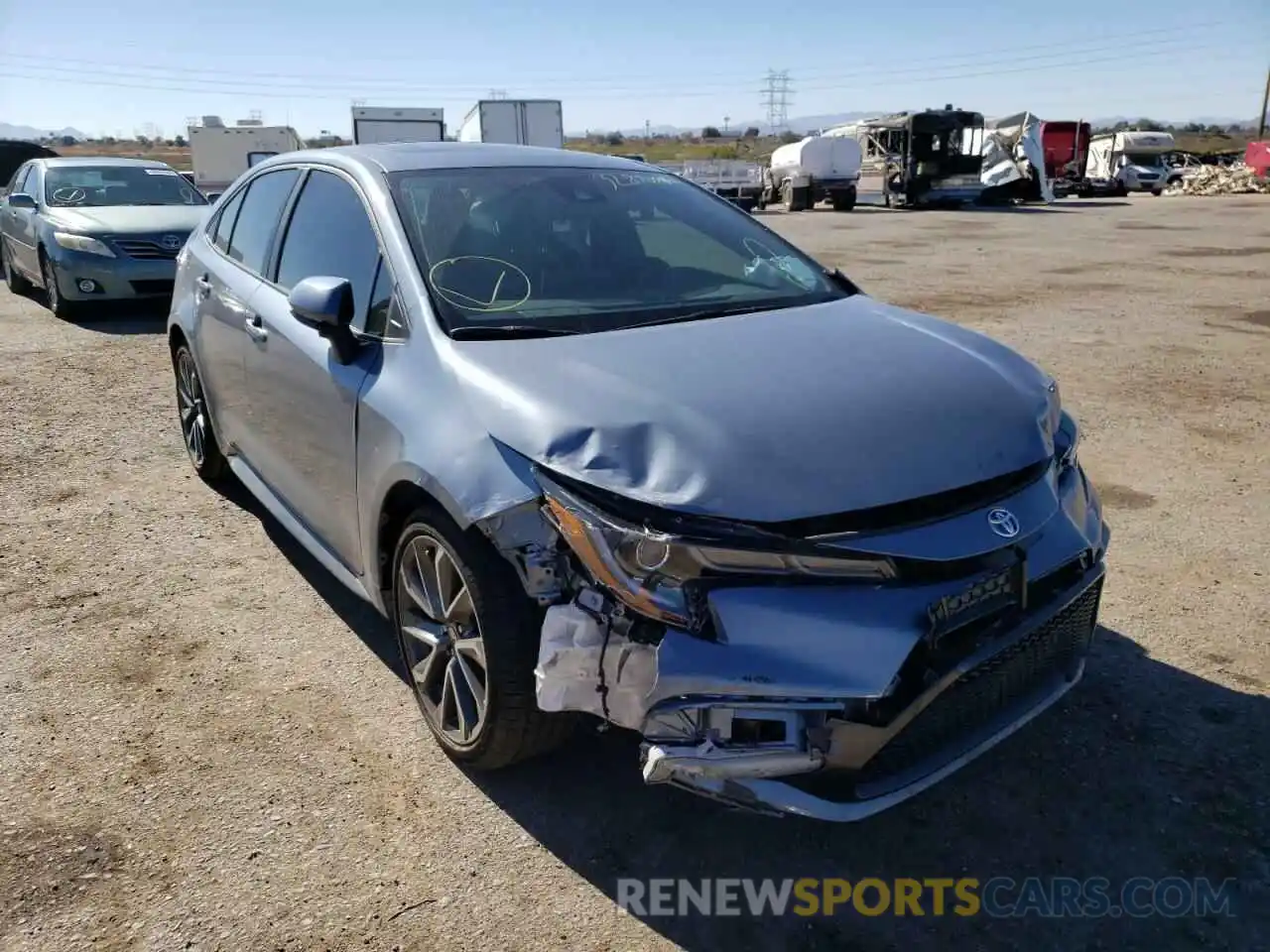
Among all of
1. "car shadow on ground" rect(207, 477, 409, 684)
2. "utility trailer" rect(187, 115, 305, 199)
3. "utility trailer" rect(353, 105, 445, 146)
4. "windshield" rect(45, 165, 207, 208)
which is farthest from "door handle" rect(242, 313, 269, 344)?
"utility trailer" rect(187, 115, 305, 199)

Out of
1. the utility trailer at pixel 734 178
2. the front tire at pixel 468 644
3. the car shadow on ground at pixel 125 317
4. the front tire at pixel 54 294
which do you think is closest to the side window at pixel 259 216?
the front tire at pixel 468 644

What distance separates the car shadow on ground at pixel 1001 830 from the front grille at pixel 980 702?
0.37 metres

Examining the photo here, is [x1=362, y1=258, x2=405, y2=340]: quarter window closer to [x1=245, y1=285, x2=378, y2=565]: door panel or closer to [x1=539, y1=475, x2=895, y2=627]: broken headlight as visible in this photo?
[x1=245, y1=285, x2=378, y2=565]: door panel

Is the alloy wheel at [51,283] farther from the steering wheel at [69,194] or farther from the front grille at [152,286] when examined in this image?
the front grille at [152,286]

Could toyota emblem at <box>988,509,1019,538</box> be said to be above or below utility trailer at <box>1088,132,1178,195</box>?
below

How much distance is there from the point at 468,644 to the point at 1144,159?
47.8 meters

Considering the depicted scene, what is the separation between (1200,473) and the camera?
5281 mm

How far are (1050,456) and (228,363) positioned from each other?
3.32m

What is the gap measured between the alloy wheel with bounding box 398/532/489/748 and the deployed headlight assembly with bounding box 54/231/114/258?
8.62 m

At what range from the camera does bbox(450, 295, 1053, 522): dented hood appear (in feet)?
7.53

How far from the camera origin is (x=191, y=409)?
5.32 meters

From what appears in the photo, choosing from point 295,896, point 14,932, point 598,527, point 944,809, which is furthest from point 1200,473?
point 14,932

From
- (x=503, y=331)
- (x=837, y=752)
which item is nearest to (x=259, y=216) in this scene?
(x=503, y=331)

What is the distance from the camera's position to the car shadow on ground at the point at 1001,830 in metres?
2.34
